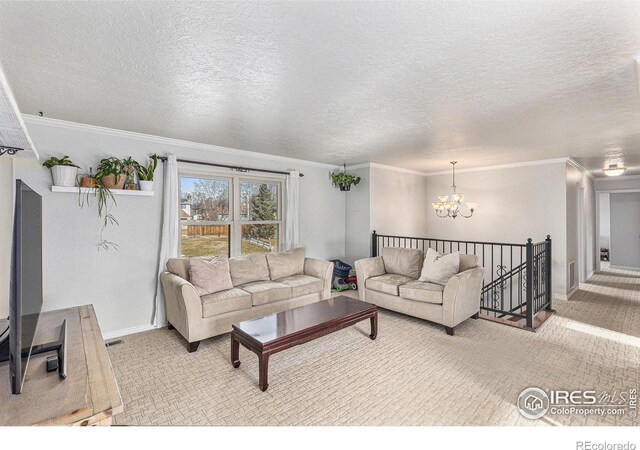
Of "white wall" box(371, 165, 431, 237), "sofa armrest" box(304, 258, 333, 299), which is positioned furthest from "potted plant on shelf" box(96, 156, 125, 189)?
"white wall" box(371, 165, 431, 237)

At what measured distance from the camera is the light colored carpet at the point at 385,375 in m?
2.10

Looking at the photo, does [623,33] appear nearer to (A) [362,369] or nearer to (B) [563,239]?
(A) [362,369]

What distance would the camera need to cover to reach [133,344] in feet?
10.8

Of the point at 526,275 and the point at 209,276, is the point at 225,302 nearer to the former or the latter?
the point at 209,276

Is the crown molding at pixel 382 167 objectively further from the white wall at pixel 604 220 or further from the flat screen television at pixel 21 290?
the white wall at pixel 604 220

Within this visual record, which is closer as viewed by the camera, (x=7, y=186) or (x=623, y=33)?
(x=623, y=33)

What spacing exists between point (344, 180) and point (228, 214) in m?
2.20

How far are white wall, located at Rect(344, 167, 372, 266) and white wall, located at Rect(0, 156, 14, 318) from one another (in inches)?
185

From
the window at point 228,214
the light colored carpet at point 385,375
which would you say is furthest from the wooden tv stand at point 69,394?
the window at point 228,214

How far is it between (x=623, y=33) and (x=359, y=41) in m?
1.42

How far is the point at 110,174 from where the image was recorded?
3.30 m

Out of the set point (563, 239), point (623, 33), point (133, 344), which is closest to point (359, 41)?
point (623, 33)

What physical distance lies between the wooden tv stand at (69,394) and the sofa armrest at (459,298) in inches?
129
